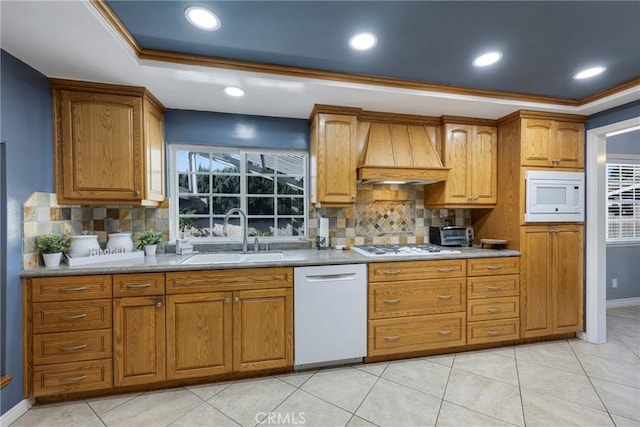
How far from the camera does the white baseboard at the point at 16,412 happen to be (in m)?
1.63

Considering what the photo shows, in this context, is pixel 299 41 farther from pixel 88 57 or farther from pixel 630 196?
pixel 630 196

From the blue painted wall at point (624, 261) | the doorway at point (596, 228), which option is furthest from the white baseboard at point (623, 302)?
the doorway at point (596, 228)

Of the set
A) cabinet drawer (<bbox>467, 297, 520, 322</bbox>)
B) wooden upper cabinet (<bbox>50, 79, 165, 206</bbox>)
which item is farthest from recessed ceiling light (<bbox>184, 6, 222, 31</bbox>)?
cabinet drawer (<bbox>467, 297, 520, 322</bbox>)

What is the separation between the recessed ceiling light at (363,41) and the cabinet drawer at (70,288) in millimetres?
2243

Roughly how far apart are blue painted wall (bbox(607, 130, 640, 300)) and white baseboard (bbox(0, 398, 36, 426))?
608 cm

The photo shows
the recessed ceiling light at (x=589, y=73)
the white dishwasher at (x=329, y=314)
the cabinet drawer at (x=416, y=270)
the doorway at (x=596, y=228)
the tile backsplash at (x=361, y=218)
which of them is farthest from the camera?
the doorway at (x=596, y=228)

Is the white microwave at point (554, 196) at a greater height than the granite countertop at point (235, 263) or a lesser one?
greater

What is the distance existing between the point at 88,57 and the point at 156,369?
214cm

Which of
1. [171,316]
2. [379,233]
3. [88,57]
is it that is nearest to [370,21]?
[88,57]

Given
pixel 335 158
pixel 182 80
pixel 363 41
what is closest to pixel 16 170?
pixel 182 80

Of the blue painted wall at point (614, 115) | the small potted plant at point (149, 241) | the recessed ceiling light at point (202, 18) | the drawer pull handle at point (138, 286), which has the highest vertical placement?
the recessed ceiling light at point (202, 18)

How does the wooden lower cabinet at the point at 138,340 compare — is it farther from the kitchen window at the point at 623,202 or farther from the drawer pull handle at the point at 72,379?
the kitchen window at the point at 623,202

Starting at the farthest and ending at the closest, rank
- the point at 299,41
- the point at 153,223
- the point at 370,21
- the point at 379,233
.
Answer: the point at 379,233 → the point at 153,223 → the point at 299,41 → the point at 370,21

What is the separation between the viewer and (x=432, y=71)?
2080mm
